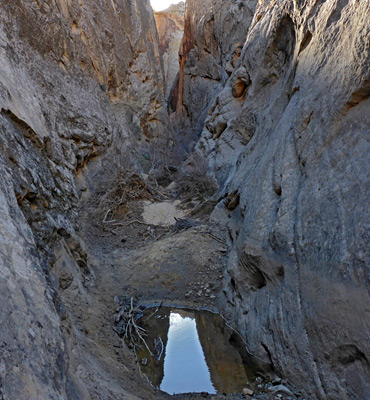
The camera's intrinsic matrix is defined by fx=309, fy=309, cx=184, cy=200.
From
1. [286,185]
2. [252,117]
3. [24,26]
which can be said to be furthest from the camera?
[252,117]

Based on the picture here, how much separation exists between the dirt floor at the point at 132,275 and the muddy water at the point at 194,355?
0.27 metres

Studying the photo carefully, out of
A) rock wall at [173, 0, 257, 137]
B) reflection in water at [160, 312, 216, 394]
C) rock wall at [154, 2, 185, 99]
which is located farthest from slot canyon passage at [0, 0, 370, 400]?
rock wall at [154, 2, 185, 99]

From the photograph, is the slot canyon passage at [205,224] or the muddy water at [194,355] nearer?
the slot canyon passage at [205,224]

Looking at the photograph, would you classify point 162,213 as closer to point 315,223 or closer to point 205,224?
point 205,224

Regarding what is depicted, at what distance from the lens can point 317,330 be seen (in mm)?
3256

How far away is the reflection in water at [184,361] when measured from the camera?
3975mm

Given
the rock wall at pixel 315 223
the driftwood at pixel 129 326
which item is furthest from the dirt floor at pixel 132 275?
the rock wall at pixel 315 223

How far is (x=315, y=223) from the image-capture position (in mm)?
3590

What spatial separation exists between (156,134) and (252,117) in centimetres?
993

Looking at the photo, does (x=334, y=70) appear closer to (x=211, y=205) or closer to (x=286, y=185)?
(x=286, y=185)

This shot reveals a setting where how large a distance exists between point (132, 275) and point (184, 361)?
8.12ft

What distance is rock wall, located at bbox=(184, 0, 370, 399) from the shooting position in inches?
116

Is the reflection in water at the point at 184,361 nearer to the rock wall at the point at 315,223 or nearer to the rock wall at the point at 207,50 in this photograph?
the rock wall at the point at 315,223

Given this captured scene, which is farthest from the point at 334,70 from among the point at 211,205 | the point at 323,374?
the point at 211,205
